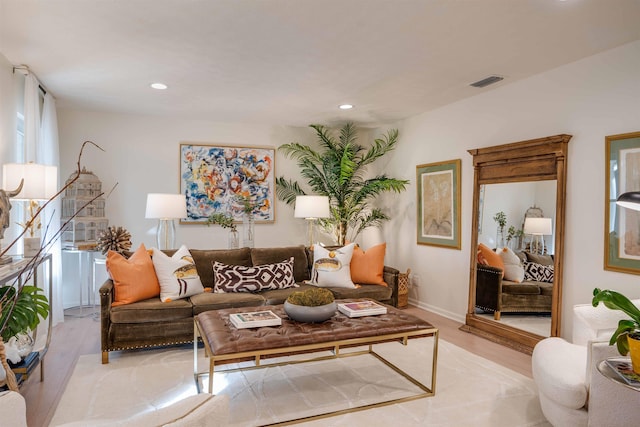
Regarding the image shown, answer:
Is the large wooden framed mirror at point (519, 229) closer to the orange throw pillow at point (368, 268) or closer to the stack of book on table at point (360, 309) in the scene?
the orange throw pillow at point (368, 268)

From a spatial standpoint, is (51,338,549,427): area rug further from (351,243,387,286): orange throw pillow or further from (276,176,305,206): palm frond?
(276,176,305,206): palm frond

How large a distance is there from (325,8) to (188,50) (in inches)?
49.1

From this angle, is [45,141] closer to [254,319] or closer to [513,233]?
[254,319]

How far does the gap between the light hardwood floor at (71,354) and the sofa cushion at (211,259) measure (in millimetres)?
1084

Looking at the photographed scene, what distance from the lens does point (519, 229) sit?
391 centimetres

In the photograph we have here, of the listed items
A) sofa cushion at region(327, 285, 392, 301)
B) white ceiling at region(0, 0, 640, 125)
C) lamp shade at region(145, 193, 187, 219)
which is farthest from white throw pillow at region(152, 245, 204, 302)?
white ceiling at region(0, 0, 640, 125)

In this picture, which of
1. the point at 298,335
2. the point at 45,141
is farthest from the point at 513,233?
the point at 45,141

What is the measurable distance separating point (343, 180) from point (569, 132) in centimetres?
282

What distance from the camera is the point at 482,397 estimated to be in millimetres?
2814

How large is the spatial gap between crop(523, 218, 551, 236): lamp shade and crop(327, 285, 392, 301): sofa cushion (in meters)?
1.44

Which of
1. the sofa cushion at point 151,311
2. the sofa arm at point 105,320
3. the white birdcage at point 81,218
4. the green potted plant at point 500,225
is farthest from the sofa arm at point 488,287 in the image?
the white birdcage at point 81,218

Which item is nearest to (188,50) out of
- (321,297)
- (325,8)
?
(325,8)

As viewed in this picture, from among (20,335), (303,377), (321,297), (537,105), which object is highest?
(537,105)

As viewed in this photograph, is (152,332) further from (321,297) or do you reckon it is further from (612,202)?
(612,202)
